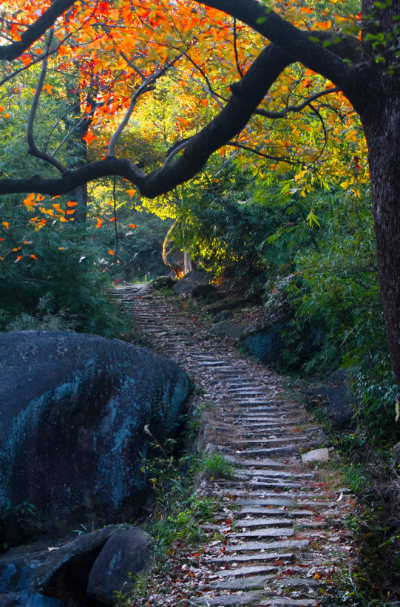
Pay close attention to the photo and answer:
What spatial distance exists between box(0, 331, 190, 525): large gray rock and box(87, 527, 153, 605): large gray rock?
1.76 meters

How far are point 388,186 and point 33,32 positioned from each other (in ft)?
9.53

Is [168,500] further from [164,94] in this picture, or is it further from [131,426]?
[164,94]

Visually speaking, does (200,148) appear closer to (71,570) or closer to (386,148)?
(386,148)

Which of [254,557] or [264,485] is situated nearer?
[254,557]

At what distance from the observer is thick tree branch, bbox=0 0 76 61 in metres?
4.12

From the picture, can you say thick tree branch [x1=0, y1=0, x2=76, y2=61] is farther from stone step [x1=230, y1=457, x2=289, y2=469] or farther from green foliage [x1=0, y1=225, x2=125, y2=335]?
green foliage [x1=0, y1=225, x2=125, y2=335]

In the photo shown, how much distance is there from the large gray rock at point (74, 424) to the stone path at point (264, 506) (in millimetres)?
1154

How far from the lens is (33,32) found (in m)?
4.20

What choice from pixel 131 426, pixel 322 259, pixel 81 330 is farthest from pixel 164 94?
pixel 131 426

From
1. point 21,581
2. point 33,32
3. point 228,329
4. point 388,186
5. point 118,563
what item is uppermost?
point 33,32

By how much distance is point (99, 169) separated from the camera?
497 cm

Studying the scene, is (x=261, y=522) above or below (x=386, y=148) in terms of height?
below

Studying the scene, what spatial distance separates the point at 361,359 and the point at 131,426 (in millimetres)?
3392

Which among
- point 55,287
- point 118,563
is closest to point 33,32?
point 118,563
